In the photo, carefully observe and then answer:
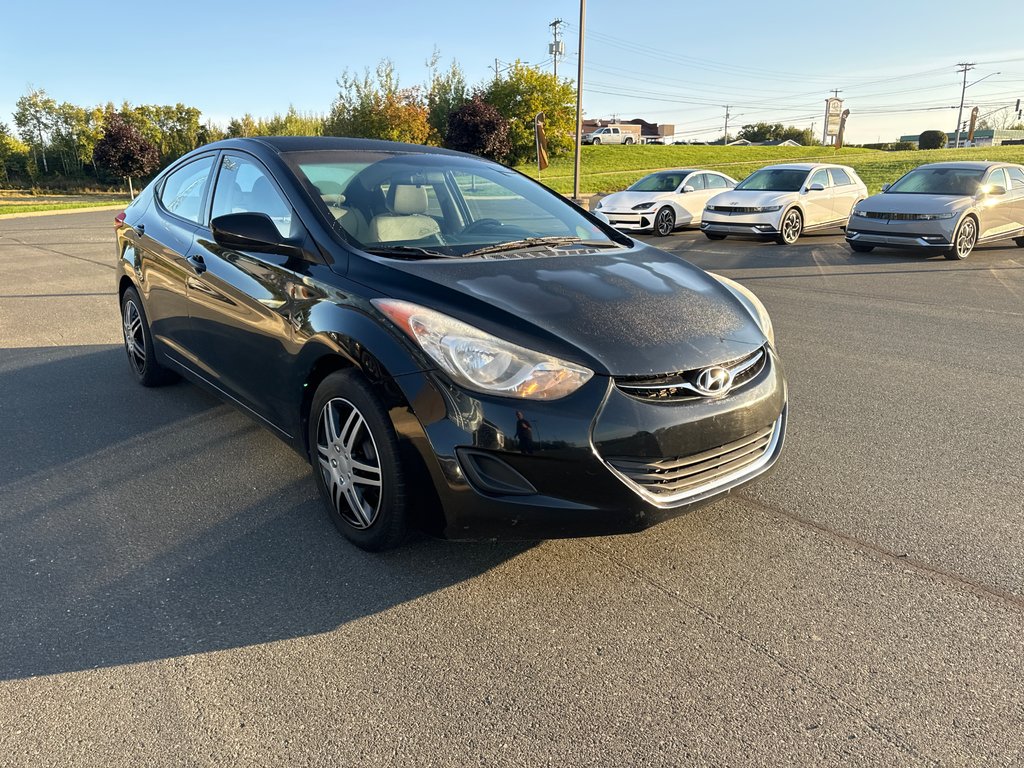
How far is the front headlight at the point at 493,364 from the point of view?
8.42ft

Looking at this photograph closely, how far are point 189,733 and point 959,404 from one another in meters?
4.76

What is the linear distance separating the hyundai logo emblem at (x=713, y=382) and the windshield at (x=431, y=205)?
1222mm

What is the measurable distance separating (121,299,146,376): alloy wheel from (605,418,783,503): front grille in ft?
12.6

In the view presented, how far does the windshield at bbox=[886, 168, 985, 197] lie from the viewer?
1294cm

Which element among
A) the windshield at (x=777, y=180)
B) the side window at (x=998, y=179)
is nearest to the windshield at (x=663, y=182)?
the windshield at (x=777, y=180)

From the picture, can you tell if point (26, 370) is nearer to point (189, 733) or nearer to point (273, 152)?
point (273, 152)

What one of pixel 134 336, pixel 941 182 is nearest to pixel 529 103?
pixel 941 182

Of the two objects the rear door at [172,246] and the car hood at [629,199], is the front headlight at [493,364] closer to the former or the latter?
the rear door at [172,246]

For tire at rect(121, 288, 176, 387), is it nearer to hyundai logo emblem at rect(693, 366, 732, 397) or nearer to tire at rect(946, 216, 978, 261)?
hyundai logo emblem at rect(693, 366, 732, 397)

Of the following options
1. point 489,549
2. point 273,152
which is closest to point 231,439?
point 273,152

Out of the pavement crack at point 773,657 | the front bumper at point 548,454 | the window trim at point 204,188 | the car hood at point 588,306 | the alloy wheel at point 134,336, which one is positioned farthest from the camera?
the alloy wheel at point 134,336

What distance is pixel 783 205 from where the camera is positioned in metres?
14.9

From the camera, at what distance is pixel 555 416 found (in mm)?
2520

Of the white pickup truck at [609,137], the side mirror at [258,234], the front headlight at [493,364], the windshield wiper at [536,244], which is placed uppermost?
the white pickup truck at [609,137]
